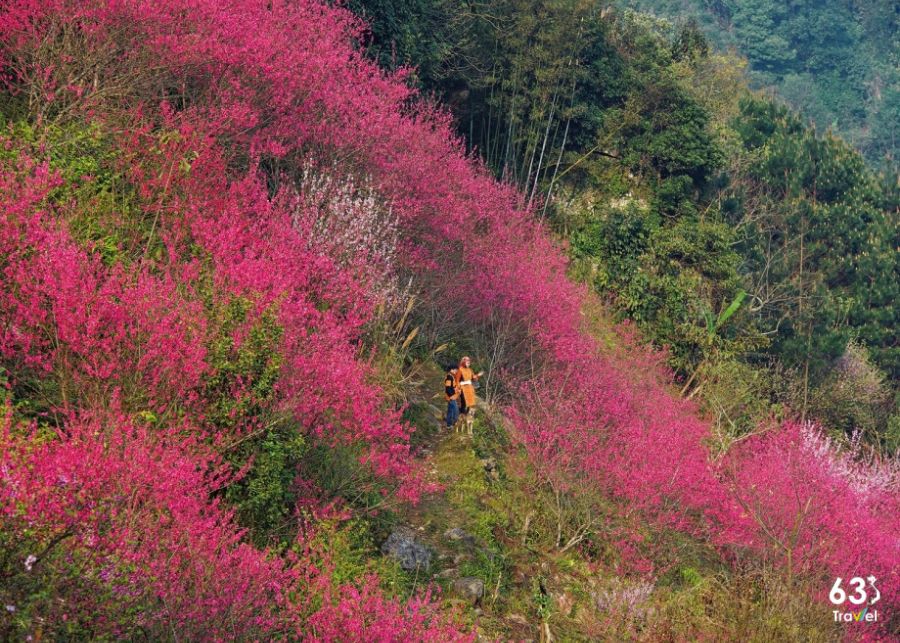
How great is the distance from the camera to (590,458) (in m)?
15.2

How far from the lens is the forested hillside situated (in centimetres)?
707

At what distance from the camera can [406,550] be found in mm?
10828

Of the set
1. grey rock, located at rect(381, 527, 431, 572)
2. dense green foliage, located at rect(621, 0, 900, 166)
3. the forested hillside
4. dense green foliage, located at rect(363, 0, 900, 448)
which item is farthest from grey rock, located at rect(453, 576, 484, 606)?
dense green foliage, located at rect(621, 0, 900, 166)

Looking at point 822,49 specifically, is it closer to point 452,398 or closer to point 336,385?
point 452,398

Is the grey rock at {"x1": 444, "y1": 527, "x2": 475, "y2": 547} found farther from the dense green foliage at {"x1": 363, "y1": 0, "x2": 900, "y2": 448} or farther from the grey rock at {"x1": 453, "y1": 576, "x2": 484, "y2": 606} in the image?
the dense green foliage at {"x1": 363, "y1": 0, "x2": 900, "y2": 448}

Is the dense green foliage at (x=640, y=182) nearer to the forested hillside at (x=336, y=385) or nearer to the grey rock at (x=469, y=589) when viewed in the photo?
the forested hillside at (x=336, y=385)

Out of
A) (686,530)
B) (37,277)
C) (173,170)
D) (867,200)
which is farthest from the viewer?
(867,200)

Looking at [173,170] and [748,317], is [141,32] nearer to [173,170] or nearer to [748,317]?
[173,170]

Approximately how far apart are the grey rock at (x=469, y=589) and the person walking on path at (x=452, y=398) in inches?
162

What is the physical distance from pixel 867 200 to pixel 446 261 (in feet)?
136

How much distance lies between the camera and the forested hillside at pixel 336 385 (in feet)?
23.2

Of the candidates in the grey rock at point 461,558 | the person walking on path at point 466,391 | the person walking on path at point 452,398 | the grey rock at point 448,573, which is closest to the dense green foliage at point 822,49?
the person walking on path at point 452,398

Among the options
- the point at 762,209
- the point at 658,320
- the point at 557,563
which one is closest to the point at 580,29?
the point at 658,320

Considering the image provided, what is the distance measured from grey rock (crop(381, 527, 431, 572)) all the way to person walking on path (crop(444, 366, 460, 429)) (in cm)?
380
